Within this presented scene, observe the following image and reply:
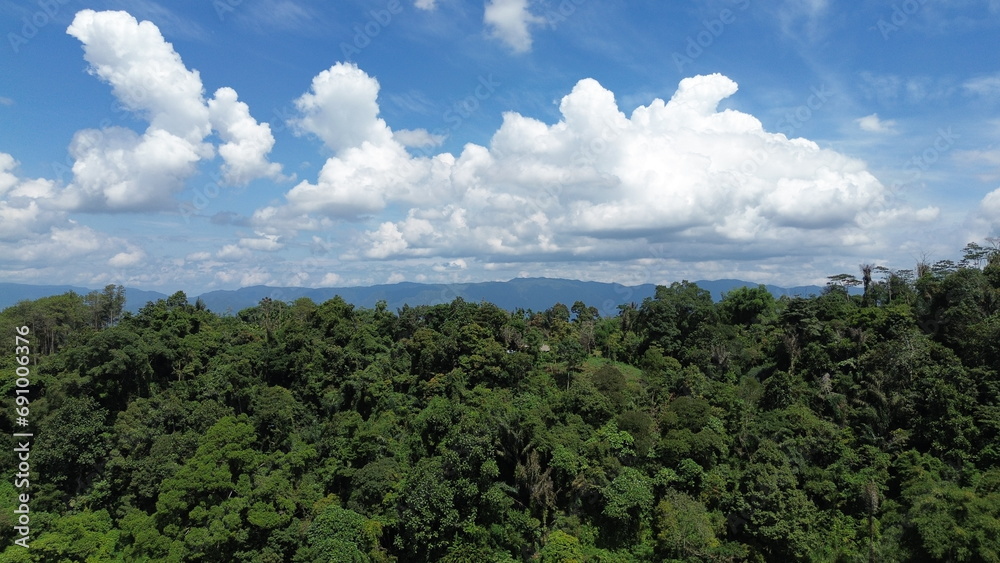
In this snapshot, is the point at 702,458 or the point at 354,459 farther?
the point at 354,459

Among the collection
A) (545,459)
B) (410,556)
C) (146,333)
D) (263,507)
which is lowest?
(410,556)

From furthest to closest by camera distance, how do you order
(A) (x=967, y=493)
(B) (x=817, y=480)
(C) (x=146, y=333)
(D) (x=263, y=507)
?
(C) (x=146, y=333)
(D) (x=263, y=507)
(B) (x=817, y=480)
(A) (x=967, y=493)

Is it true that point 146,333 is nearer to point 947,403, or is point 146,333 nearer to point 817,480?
point 817,480

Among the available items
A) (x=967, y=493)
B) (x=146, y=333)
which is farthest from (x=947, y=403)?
(x=146, y=333)


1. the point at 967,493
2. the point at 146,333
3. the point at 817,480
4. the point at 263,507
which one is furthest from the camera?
the point at 146,333

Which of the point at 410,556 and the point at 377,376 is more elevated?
the point at 377,376

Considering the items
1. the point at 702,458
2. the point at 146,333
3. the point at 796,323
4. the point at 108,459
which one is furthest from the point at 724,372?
the point at 146,333

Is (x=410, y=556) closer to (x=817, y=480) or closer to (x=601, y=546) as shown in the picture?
(x=601, y=546)
